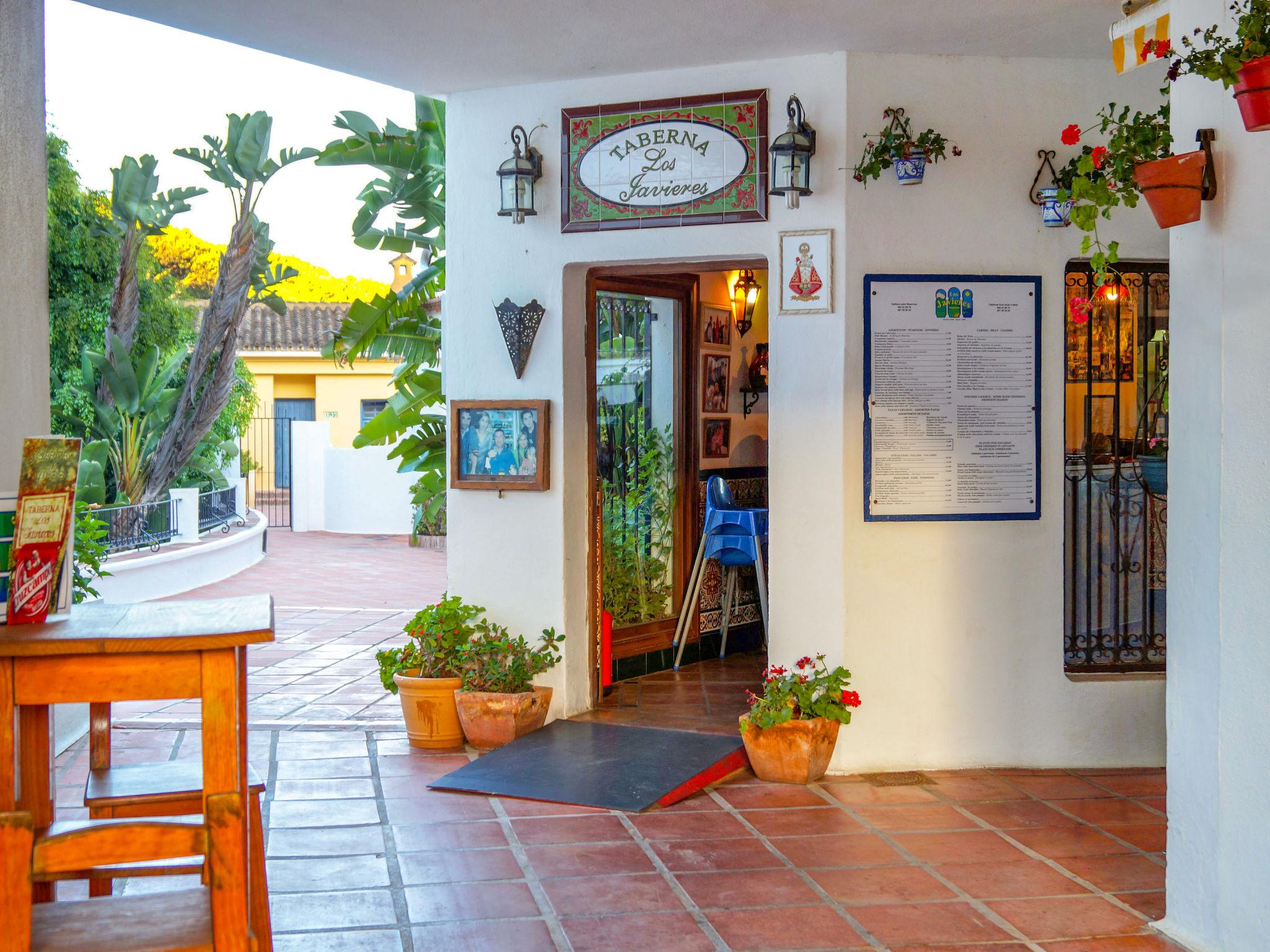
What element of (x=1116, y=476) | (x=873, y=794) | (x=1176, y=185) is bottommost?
(x=873, y=794)

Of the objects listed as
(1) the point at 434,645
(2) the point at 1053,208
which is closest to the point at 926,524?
(2) the point at 1053,208

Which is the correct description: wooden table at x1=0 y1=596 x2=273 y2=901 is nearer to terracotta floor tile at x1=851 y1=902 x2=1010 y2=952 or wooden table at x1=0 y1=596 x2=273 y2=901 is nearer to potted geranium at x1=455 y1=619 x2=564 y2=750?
terracotta floor tile at x1=851 y1=902 x2=1010 y2=952

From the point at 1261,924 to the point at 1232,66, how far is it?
2.31m

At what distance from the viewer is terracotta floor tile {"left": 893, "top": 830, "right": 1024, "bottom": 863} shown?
437cm

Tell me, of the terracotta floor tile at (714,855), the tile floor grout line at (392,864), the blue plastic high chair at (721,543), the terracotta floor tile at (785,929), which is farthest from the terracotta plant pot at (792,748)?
the blue plastic high chair at (721,543)

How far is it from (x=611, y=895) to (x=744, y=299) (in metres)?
4.75

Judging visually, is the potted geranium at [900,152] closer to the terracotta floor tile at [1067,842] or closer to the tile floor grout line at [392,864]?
the terracotta floor tile at [1067,842]

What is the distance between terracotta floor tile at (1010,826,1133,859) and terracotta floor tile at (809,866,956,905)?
21.9 inches

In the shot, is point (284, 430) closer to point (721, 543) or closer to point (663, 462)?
point (663, 462)

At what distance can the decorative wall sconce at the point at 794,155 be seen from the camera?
5.36 meters

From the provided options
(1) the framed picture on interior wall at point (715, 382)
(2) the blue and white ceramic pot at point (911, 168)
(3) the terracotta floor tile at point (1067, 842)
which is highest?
(2) the blue and white ceramic pot at point (911, 168)

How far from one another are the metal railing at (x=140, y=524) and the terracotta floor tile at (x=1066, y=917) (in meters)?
10.1

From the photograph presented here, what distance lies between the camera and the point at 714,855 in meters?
4.40

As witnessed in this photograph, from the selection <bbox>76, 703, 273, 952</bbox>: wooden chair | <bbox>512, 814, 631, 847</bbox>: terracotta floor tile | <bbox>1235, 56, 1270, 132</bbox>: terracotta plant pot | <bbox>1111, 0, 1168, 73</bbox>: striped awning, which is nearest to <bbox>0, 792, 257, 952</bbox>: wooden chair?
<bbox>76, 703, 273, 952</bbox>: wooden chair
